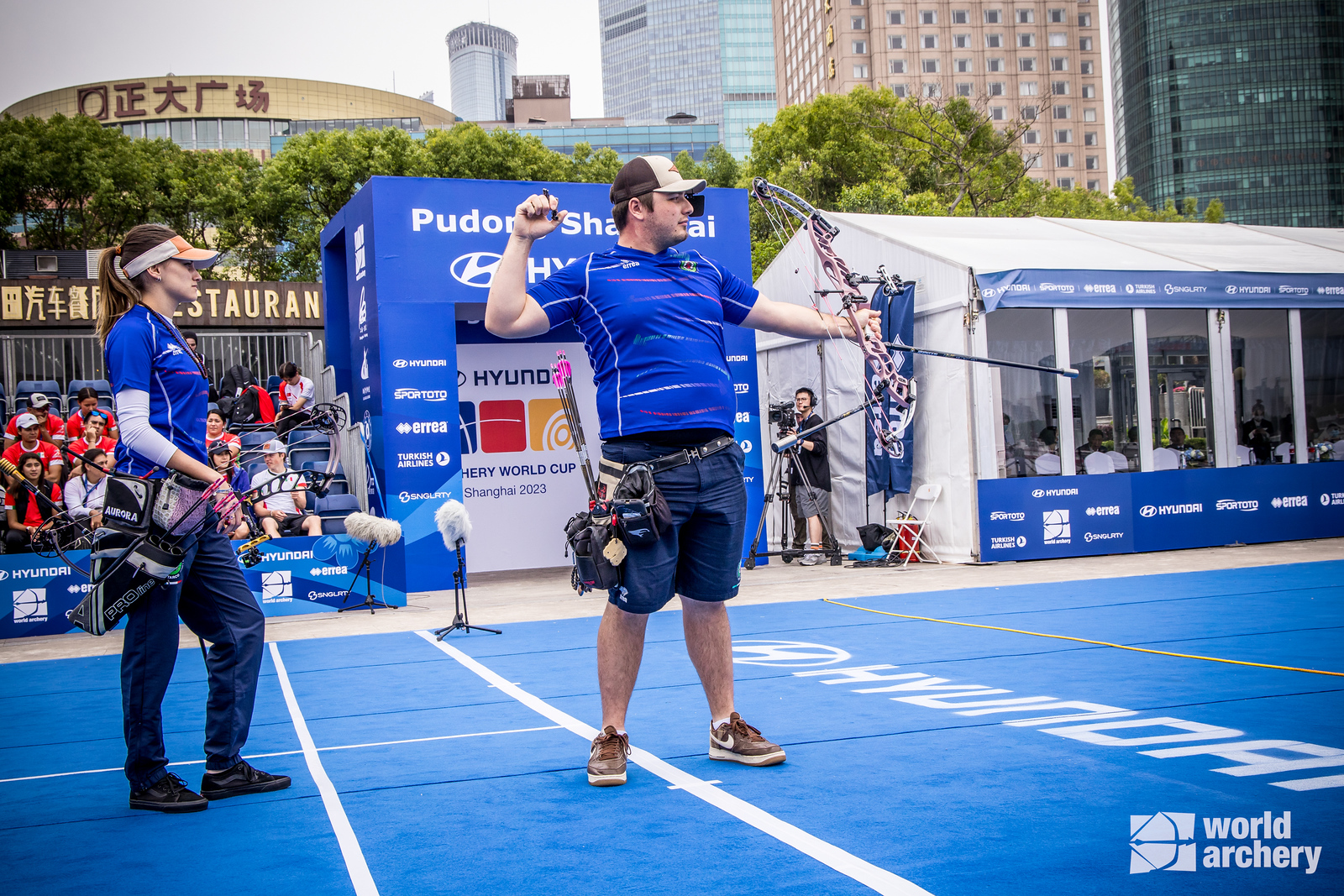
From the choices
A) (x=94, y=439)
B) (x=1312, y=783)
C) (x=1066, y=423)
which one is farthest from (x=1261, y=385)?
(x=94, y=439)

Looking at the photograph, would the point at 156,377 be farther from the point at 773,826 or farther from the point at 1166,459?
the point at 1166,459

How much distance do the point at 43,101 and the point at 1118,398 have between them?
4566 inches

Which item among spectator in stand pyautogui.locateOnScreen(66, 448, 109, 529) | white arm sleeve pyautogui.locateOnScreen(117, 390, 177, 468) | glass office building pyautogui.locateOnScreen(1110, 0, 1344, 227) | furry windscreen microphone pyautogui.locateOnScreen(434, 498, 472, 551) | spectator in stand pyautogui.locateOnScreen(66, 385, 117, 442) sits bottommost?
furry windscreen microphone pyautogui.locateOnScreen(434, 498, 472, 551)

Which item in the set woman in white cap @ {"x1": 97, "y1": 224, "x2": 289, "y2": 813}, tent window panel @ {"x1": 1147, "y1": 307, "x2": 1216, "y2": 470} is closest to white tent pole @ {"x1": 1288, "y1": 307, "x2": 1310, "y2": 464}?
tent window panel @ {"x1": 1147, "y1": 307, "x2": 1216, "y2": 470}

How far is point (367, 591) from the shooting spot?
976cm

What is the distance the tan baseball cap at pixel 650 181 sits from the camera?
11.4 ft

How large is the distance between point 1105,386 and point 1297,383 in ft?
9.04

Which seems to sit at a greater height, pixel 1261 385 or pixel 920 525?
pixel 1261 385

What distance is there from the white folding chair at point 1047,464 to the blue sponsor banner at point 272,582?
21.8 ft

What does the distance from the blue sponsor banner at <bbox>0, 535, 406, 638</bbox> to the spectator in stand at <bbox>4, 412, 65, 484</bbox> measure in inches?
57.2

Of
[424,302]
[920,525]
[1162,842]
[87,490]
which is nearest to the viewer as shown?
[1162,842]

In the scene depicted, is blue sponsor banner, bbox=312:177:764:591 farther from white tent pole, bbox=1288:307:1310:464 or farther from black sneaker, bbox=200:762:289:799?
white tent pole, bbox=1288:307:1310:464

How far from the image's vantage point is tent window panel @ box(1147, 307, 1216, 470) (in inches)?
458

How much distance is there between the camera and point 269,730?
4.52 metres
